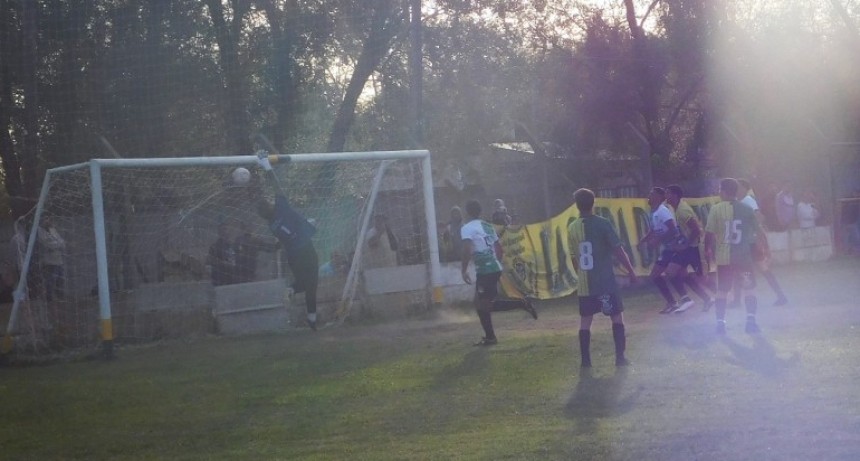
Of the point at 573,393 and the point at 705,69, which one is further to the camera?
the point at 705,69

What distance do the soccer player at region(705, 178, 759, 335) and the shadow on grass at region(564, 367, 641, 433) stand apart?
9.80 feet

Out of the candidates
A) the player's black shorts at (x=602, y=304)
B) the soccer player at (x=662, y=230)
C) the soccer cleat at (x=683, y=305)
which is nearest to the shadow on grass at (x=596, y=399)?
the player's black shorts at (x=602, y=304)

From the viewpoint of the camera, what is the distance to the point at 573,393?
31.5 feet

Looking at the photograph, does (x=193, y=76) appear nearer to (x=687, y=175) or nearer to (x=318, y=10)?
(x=318, y=10)

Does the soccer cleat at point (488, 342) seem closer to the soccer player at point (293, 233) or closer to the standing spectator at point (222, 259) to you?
the soccer player at point (293, 233)

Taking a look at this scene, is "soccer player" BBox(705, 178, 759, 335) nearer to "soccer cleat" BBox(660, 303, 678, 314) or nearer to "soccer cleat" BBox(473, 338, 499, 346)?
"soccer cleat" BBox(473, 338, 499, 346)

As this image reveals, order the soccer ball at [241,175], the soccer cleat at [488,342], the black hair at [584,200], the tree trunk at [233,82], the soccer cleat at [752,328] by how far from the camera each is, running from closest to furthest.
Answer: the black hair at [584,200], the soccer cleat at [752,328], the soccer cleat at [488,342], the soccer ball at [241,175], the tree trunk at [233,82]

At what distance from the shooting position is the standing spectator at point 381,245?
65.1ft

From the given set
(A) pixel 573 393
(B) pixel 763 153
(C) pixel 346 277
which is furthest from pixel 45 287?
(B) pixel 763 153

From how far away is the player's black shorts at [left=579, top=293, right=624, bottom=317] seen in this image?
35.9 ft

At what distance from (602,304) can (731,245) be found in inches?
114

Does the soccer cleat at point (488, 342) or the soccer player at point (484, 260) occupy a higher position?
the soccer player at point (484, 260)

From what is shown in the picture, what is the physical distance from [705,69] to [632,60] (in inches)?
84.6

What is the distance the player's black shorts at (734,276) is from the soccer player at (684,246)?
2.47 m
